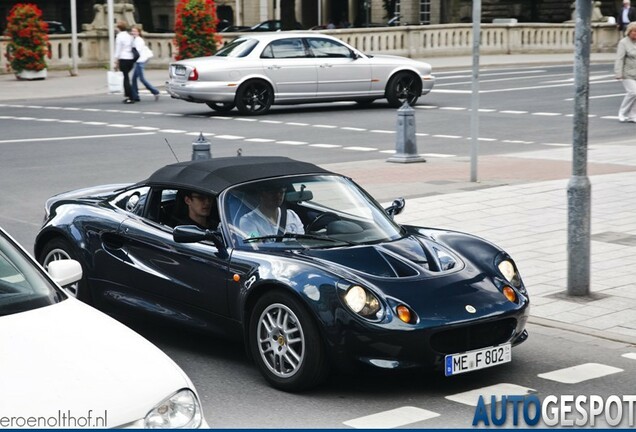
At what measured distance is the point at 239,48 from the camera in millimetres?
26266

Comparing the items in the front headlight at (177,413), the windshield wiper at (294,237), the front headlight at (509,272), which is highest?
the windshield wiper at (294,237)

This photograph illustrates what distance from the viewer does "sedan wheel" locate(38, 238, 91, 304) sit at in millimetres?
8648

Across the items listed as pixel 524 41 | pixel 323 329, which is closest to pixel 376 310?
pixel 323 329

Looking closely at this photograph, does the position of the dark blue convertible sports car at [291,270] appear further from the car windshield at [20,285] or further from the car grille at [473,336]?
the car windshield at [20,285]

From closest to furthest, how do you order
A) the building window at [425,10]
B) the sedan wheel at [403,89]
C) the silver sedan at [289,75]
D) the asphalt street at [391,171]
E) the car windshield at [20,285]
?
1. the car windshield at [20,285]
2. the asphalt street at [391,171]
3. the silver sedan at [289,75]
4. the sedan wheel at [403,89]
5. the building window at [425,10]

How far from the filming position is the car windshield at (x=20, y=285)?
5.42m

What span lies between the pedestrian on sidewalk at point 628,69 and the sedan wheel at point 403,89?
5268mm

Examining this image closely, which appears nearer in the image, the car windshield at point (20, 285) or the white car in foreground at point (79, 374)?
the white car in foreground at point (79, 374)

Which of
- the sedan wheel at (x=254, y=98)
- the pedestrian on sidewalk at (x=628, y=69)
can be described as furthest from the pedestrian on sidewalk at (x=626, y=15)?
the sedan wheel at (x=254, y=98)

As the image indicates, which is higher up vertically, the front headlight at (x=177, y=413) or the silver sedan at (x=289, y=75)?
the silver sedan at (x=289, y=75)

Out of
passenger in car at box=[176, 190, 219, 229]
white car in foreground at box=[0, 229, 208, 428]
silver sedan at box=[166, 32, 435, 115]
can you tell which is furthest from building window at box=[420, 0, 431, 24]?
white car in foreground at box=[0, 229, 208, 428]

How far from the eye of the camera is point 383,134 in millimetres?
22062

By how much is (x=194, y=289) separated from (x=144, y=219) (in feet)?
2.78

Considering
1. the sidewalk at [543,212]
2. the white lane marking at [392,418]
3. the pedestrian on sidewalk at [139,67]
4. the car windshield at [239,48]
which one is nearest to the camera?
the white lane marking at [392,418]
